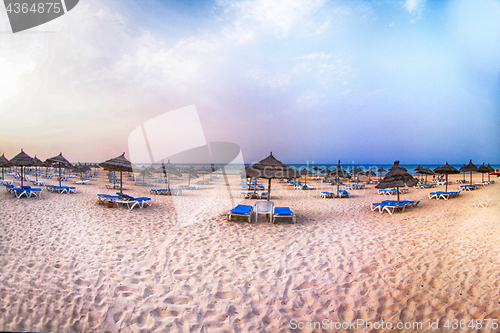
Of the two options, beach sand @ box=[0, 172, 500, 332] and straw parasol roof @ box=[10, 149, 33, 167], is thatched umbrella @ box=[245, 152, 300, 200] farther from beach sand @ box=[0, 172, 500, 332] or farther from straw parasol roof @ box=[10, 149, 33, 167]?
straw parasol roof @ box=[10, 149, 33, 167]

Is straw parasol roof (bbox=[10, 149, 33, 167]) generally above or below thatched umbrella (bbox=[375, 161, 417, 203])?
above

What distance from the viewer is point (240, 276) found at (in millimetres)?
4090

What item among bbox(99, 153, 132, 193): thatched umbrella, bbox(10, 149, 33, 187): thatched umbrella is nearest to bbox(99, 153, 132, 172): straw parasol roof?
bbox(99, 153, 132, 193): thatched umbrella

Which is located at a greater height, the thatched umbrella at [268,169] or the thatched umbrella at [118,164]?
the thatched umbrella at [118,164]

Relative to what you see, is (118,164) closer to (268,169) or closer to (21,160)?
(268,169)

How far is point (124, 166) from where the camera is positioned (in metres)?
9.66

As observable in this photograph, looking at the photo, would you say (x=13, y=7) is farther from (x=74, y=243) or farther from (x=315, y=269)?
(x=315, y=269)

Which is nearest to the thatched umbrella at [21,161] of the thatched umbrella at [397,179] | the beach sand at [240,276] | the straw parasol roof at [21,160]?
the straw parasol roof at [21,160]

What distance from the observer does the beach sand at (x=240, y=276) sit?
3.05 metres

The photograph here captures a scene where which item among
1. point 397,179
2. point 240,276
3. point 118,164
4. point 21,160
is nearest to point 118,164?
point 118,164

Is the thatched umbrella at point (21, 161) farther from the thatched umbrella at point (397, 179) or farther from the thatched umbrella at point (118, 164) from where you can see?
the thatched umbrella at point (397, 179)

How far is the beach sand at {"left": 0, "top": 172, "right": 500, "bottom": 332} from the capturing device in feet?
10.0

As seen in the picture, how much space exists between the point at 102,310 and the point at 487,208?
13.2m

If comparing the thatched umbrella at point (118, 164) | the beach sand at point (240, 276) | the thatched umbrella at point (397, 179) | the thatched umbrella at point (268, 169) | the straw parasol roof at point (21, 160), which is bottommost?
the beach sand at point (240, 276)
